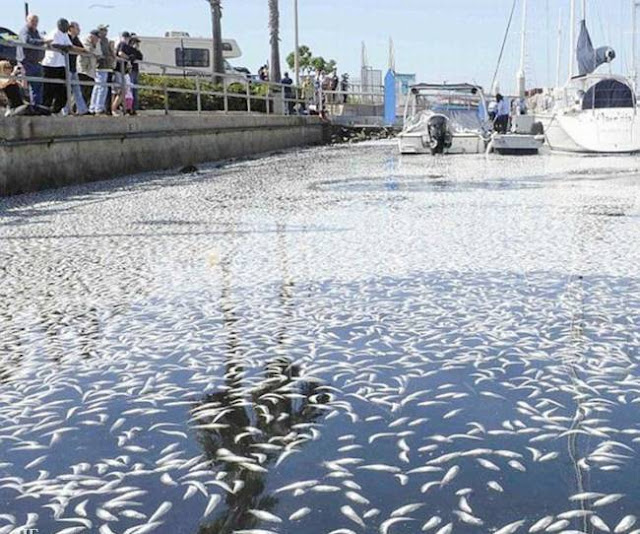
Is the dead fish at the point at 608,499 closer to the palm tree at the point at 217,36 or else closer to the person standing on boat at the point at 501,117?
the person standing on boat at the point at 501,117

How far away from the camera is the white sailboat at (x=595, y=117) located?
85.2 ft

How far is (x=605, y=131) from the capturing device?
26062mm

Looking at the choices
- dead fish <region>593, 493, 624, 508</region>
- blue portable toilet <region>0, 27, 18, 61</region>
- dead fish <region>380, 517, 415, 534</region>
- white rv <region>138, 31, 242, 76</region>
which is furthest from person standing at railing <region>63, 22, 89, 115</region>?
white rv <region>138, 31, 242, 76</region>

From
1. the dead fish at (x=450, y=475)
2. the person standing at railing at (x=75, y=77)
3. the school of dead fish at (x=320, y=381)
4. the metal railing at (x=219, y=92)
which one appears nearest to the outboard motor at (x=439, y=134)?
the metal railing at (x=219, y=92)

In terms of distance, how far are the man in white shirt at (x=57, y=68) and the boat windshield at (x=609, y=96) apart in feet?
58.3

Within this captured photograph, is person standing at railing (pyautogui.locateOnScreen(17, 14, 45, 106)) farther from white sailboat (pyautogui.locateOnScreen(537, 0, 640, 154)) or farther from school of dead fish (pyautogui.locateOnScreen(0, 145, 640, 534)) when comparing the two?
white sailboat (pyautogui.locateOnScreen(537, 0, 640, 154))

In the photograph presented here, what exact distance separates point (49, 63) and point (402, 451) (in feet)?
41.0

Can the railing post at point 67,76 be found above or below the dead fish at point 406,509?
above

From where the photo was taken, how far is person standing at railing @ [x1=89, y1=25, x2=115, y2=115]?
1647 centimetres

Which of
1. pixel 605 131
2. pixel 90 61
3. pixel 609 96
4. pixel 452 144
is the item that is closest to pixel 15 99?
pixel 90 61

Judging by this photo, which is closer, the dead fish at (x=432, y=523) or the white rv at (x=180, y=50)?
the dead fish at (x=432, y=523)

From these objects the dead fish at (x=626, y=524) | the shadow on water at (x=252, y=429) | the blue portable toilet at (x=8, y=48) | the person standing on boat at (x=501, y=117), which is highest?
the blue portable toilet at (x=8, y=48)

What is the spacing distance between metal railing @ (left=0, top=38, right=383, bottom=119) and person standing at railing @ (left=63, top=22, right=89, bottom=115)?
4.1 inches

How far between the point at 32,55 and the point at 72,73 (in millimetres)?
1036
